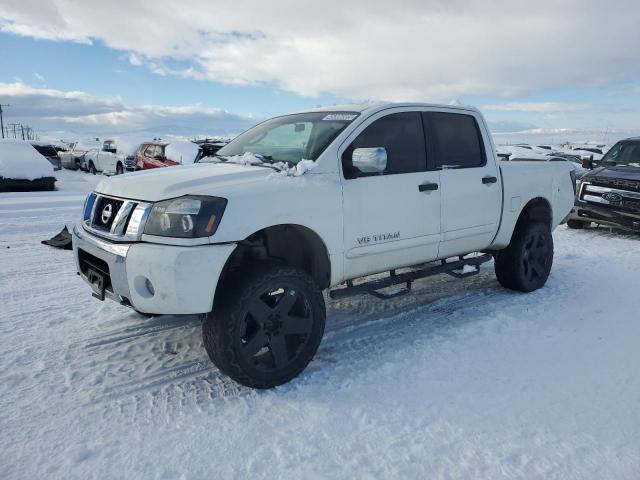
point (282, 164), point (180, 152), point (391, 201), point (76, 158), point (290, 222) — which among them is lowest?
point (290, 222)

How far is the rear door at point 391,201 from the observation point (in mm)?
3693

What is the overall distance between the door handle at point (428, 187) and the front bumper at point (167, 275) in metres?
1.76

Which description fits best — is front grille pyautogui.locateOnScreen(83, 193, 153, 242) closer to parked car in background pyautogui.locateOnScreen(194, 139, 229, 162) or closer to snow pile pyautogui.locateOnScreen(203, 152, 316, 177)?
snow pile pyautogui.locateOnScreen(203, 152, 316, 177)

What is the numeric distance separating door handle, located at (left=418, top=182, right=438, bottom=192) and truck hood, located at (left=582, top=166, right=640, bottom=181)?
5.85 m

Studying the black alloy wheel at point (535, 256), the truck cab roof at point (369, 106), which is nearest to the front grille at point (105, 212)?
the truck cab roof at point (369, 106)

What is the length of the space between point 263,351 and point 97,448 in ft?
4.16

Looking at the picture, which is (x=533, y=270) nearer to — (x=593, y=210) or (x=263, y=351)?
(x=263, y=351)

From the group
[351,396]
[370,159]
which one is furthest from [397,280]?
[351,396]

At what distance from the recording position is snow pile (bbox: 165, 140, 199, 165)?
17562 millimetres

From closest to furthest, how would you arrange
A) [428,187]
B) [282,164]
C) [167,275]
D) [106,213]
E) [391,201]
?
[167,275]
[106,213]
[282,164]
[391,201]
[428,187]

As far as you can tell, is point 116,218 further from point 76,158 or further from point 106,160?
point 76,158

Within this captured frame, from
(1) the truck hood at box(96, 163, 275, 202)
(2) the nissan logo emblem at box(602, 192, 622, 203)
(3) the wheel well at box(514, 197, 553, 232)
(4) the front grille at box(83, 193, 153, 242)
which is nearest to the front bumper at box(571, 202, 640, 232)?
(2) the nissan logo emblem at box(602, 192, 622, 203)

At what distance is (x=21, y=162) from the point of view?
527 inches

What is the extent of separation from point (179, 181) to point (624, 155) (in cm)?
909
